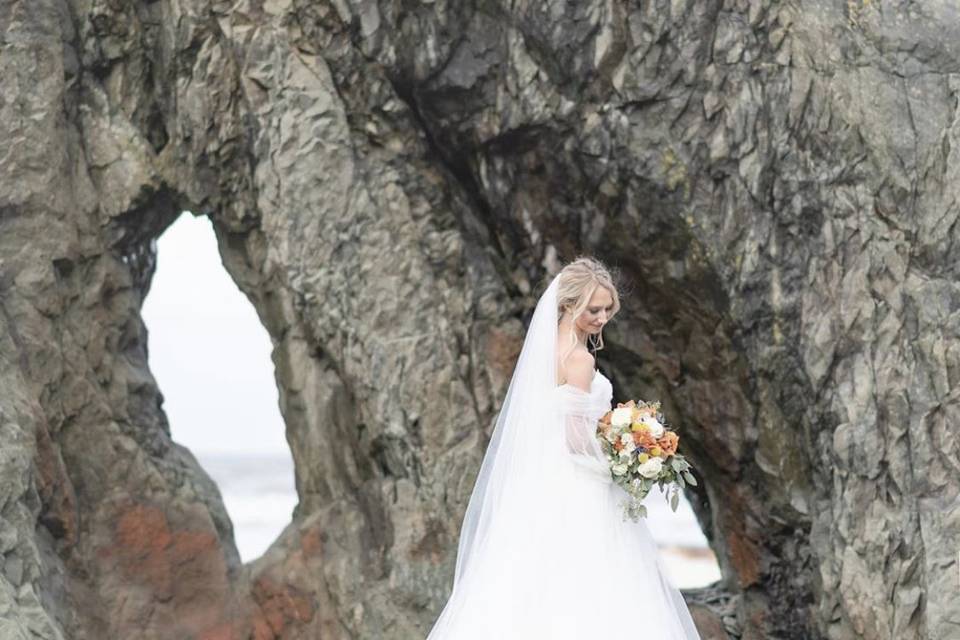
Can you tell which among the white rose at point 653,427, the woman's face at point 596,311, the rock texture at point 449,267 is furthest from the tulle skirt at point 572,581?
the rock texture at point 449,267

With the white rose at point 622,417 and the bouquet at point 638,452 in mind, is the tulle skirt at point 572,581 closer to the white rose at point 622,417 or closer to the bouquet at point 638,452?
the bouquet at point 638,452

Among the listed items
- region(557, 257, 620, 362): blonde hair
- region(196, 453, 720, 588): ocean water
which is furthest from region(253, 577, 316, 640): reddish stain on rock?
region(196, 453, 720, 588): ocean water

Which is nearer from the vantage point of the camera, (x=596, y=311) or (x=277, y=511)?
(x=596, y=311)

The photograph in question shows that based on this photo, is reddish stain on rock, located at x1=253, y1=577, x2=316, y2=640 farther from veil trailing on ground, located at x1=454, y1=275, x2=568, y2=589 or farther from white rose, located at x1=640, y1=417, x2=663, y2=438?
white rose, located at x1=640, y1=417, x2=663, y2=438

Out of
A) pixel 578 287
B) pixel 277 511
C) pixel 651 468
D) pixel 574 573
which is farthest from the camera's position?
pixel 277 511

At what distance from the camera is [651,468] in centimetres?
808

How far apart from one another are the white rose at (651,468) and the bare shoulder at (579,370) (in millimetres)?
659

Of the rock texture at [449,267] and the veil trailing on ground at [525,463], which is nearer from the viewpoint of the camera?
the veil trailing on ground at [525,463]

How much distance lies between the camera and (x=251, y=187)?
37.9 feet

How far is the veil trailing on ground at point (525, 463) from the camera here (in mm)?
8312

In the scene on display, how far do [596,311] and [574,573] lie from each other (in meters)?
1.57

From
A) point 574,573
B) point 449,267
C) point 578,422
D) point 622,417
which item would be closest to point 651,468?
point 622,417

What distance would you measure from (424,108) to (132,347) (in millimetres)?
3245

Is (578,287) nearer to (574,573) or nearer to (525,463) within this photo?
(525,463)
